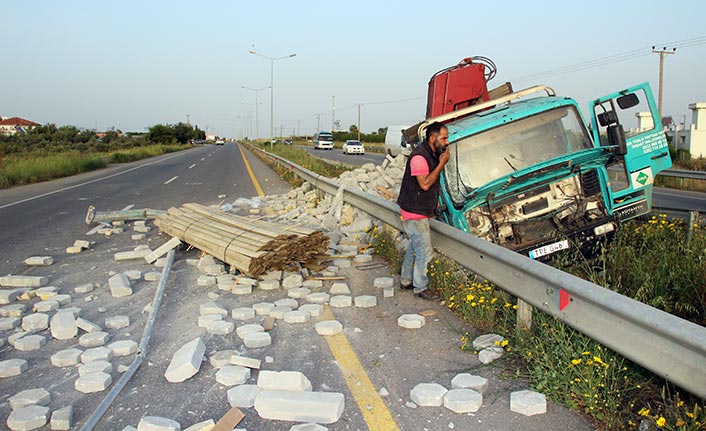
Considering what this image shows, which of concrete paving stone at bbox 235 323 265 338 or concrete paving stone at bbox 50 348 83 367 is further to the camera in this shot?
concrete paving stone at bbox 235 323 265 338

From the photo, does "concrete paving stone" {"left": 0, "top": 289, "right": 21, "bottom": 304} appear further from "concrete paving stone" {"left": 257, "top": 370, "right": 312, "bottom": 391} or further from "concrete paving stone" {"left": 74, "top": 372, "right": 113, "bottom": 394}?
"concrete paving stone" {"left": 257, "top": 370, "right": 312, "bottom": 391}

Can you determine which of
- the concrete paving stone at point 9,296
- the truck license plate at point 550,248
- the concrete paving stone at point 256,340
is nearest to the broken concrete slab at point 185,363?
the concrete paving stone at point 256,340

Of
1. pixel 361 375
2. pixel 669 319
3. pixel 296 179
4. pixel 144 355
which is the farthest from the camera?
pixel 296 179

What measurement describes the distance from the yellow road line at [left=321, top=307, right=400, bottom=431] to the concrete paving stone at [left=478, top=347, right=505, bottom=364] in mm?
872

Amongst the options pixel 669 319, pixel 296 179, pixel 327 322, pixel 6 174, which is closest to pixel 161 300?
pixel 327 322

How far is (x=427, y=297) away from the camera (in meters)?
5.73

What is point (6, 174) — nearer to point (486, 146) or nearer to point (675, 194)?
point (486, 146)

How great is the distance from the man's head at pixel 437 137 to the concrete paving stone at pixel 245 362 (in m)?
2.72

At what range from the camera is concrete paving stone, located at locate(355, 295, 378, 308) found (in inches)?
218

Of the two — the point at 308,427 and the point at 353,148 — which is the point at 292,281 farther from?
the point at 353,148

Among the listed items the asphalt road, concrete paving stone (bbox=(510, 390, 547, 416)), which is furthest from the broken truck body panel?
concrete paving stone (bbox=(510, 390, 547, 416))

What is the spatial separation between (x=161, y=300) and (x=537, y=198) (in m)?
4.23

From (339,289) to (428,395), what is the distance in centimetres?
261

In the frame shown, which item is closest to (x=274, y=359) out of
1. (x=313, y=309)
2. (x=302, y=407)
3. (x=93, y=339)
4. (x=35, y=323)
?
(x=302, y=407)
